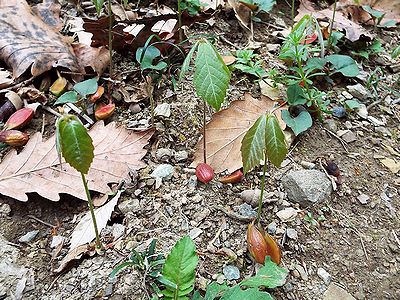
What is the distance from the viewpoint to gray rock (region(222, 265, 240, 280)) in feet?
4.03

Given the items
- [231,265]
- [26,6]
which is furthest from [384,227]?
[26,6]

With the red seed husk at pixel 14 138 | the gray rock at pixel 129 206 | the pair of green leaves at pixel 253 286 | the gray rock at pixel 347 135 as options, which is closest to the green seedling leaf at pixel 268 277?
the pair of green leaves at pixel 253 286

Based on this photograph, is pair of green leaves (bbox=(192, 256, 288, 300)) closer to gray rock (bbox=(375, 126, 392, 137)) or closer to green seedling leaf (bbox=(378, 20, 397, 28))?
gray rock (bbox=(375, 126, 392, 137))

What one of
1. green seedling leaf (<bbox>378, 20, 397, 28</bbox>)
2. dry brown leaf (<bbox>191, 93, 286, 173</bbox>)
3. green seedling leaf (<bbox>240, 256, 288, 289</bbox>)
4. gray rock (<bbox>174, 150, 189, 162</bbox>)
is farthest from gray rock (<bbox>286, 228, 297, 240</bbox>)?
green seedling leaf (<bbox>378, 20, 397, 28</bbox>)

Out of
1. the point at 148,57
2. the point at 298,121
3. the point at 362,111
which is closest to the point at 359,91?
the point at 362,111

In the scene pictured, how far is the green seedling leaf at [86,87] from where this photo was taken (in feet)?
5.23

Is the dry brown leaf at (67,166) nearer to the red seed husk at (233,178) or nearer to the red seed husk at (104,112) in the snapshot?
the red seed husk at (104,112)

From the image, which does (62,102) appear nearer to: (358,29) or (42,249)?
(42,249)

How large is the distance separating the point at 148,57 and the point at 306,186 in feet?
2.24

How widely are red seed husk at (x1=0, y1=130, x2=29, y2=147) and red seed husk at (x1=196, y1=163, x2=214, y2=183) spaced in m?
0.55

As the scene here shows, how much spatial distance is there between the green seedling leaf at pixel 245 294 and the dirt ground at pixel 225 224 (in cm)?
11

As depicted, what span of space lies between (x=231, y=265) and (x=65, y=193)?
505mm

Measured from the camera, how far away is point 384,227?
1392 mm

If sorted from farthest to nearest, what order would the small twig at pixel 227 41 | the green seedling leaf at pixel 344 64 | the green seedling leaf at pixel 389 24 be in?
the green seedling leaf at pixel 389 24 < the small twig at pixel 227 41 < the green seedling leaf at pixel 344 64
